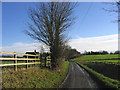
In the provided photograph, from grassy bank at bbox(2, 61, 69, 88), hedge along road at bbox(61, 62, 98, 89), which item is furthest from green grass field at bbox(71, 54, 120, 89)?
grassy bank at bbox(2, 61, 69, 88)

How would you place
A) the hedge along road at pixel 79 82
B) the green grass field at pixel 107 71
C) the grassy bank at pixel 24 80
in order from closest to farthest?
the grassy bank at pixel 24 80 < the hedge along road at pixel 79 82 < the green grass field at pixel 107 71

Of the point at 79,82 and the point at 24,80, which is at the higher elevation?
the point at 24,80

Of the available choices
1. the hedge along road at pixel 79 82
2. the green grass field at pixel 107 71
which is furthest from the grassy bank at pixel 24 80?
the green grass field at pixel 107 71

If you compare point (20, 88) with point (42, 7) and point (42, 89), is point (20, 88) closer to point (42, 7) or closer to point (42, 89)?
point (42, 89)

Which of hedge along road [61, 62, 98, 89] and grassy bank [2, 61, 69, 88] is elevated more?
grassy bank [2, 61, 69, 88]

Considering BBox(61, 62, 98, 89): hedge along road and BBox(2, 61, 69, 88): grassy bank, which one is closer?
BBox(2, 61, 69, 88): grassy bank

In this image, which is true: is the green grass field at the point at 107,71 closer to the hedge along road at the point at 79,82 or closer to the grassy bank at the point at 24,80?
the hedge along road at the point at 79,82

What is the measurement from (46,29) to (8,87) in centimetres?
1302

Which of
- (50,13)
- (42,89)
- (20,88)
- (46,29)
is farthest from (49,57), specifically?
(20,88)

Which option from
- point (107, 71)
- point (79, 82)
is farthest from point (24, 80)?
point (107, 71)

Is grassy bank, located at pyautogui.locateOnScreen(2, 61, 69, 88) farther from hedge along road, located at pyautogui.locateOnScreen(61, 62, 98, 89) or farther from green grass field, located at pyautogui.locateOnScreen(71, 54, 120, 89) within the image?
green grass field, located at pyautogui.locateOnScreen(71, 54, 120, 89)

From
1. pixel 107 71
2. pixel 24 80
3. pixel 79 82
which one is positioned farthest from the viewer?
pixel 107 71

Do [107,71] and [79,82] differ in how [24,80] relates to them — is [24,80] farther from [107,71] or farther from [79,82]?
[107,71]

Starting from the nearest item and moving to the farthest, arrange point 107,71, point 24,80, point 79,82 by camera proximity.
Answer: point 24,80
point 79,82
point 107,71
